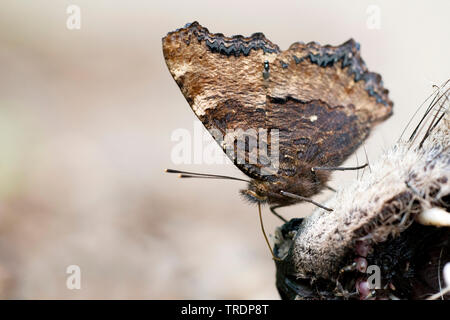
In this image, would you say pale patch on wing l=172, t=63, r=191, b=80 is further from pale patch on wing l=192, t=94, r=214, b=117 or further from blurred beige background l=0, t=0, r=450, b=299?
blurred beige background l=0, t=0, r=450, b=299

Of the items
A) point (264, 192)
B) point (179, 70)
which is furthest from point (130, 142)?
point (264, 192)

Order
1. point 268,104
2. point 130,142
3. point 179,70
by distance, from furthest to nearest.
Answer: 1. point 130,142
2. point 268,104
3. point 179,70

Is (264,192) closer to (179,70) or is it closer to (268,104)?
(268,104)

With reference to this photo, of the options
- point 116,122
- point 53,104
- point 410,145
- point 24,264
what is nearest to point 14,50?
point 53,104

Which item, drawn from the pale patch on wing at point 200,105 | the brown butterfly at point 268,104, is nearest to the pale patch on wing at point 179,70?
the brown butterfly at point 268,104

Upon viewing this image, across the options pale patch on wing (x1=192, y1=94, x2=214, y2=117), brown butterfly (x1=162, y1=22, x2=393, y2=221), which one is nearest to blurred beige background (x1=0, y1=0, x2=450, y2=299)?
brown butterfly (x1=162, y1=22, x2=393, y2=221)

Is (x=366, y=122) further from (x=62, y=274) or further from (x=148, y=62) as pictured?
(x=148, y=62)
